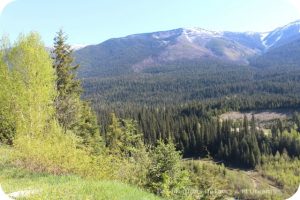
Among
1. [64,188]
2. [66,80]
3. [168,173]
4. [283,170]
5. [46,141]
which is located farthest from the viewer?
[283,170]

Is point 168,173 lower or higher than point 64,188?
lower

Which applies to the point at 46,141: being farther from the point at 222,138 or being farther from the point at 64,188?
the point at 222,138

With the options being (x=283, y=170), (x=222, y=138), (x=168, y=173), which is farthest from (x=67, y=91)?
(x=222, y=138)

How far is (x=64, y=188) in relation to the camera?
34.2 ft

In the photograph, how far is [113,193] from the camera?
10.6m

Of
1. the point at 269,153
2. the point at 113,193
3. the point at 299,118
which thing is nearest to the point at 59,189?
the point at 113,193

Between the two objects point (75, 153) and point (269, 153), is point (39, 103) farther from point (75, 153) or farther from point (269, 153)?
point (269, 153)

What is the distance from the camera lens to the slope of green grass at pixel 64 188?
9.91 meters

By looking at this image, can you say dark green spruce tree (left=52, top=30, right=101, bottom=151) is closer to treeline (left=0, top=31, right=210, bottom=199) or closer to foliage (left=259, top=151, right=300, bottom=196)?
treeline (left=0, top=31, right=210, bottom=199)

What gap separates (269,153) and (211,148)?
12.9 meters

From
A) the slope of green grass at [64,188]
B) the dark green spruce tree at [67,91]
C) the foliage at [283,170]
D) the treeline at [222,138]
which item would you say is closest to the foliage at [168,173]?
the slope of green grass at [64,188]

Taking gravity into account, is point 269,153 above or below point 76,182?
below

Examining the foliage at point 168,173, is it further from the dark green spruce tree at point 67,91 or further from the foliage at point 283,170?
the foliage at point 283,170

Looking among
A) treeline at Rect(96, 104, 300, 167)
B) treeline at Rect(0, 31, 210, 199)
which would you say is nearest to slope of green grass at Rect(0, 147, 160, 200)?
treeline at Rect(0, 31, 210, 199)
